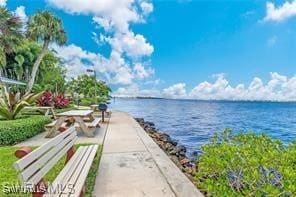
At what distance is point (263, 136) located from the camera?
16.1 feet

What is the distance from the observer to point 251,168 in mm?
4074

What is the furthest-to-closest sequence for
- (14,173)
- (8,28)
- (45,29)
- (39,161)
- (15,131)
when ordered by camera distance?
(45,29) < (8,28) < (15,131) < (14,173) < (39,161)

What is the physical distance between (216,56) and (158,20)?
2781 cm

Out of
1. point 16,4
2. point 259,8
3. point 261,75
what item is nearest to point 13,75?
point 16,4

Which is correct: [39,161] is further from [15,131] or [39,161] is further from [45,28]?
[45,28]

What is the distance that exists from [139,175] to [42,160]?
2.30 m

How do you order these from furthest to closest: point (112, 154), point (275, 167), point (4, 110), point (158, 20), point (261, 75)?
point (261, 75) → point (158, 20) → point (4, 110) → point (112, 154) → point (275, 167)

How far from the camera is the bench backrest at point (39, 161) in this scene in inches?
114

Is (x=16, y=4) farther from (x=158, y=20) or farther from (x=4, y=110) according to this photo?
(x=4, y=110)

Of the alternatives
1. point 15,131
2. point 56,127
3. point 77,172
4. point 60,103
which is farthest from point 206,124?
point 77,172

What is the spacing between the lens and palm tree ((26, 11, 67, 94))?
97.7ft

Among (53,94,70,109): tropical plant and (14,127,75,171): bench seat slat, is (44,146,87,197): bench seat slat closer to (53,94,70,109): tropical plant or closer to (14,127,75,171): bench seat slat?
(14,127,75,171): bench seat slat

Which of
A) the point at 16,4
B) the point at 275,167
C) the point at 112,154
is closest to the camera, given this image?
the point at 275,167

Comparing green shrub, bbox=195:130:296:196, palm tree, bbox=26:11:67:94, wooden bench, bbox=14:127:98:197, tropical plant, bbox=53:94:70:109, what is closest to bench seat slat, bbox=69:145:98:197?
wooden bench, bbox=14:127:98:197
